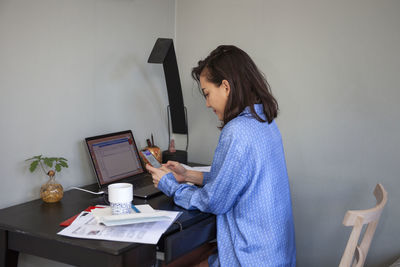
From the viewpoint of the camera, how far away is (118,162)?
6.28ft

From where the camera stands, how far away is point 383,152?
1.85 meters

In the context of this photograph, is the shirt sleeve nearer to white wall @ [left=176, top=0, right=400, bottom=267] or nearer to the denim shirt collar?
the denim shirt collar

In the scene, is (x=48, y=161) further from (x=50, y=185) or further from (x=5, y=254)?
(x=5, y=254)

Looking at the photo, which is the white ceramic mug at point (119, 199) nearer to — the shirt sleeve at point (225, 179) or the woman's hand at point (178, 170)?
the shirt sleeve at point (225, 179)

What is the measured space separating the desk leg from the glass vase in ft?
0.70

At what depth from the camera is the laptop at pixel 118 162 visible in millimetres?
1789

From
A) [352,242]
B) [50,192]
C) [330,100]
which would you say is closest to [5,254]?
[50,192]

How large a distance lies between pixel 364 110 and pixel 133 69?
1112 millimetres

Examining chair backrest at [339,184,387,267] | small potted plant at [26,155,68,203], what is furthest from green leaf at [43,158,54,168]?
chair backrest at [339,184,387,267]

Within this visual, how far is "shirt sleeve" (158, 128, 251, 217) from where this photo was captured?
1.36m

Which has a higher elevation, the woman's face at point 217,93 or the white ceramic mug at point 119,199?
the woman's face at point 217,93

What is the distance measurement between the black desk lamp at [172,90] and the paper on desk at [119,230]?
0.86 metres

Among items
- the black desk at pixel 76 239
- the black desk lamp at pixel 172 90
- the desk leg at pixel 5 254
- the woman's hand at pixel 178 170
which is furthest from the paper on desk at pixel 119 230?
the black desk lamp at pixel 172 90

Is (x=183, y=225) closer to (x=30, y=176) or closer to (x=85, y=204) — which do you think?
(x=85, y=204)
